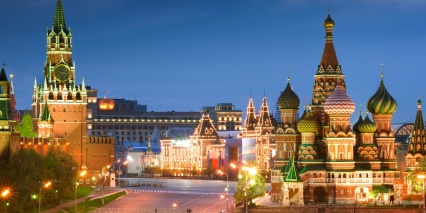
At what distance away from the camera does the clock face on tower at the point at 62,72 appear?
18138 cm

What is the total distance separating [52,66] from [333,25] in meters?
51.8

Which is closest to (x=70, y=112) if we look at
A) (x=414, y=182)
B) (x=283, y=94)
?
(x=283, y=94)

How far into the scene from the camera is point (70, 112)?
17875 cm

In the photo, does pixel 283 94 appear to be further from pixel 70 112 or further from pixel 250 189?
pixel 70 112

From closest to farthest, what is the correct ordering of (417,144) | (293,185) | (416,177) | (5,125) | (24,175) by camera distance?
(24,175) → (293,185) → (416,177) → (5,125) → (417,144)

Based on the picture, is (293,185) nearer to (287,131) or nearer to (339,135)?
(339,135)

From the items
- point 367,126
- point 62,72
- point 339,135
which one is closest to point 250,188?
point 339,135

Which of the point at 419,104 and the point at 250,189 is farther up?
the point at 419,104

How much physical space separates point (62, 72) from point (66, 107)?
5.57 m

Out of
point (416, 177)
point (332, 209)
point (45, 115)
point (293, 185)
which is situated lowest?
point (332, 209)

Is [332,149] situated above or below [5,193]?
above

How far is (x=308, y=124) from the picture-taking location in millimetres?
135250

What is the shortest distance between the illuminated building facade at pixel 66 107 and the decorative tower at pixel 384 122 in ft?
163

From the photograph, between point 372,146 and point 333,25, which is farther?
point 333,25
